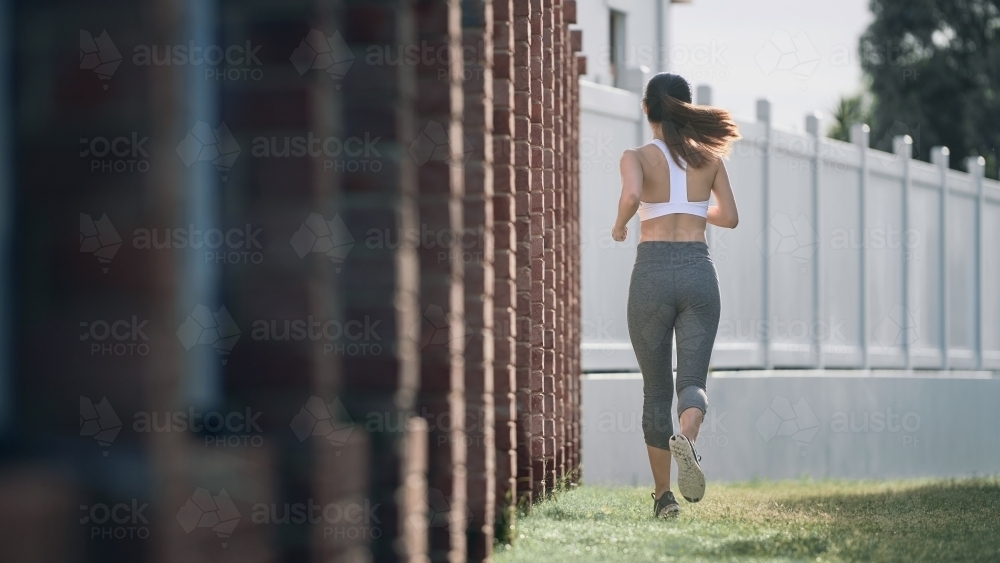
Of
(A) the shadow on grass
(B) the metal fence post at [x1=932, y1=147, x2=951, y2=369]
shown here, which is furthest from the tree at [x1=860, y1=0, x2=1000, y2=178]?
(A) the shadow on grass

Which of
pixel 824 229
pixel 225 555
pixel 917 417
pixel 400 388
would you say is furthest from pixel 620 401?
pixel 225 555

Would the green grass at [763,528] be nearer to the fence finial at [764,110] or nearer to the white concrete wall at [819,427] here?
the white concrete wall at [819,427]

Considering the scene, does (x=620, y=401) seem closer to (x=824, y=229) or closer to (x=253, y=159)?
(x=824, y=229)

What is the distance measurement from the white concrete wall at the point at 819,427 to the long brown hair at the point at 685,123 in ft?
11.5

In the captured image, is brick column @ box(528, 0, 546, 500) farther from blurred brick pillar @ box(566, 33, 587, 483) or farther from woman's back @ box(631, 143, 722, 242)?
blurred brick pillar @ box(566, 33, 587, 483)

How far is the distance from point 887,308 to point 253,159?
39.4 ft

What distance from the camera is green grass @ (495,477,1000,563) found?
4031 mm

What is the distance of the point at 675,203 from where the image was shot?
5.45 metres

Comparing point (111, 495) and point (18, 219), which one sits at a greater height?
point (18, 219)

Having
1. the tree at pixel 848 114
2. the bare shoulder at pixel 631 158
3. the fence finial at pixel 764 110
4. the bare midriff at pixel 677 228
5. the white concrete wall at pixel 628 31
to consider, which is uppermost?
the tree at pixel 848 114

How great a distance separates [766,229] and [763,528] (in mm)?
6583

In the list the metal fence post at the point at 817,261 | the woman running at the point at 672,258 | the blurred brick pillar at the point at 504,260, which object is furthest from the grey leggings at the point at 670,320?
the metal fence post at the point at 817,261

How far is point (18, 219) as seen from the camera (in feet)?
5.26

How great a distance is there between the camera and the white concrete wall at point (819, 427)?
9141 millimetres
